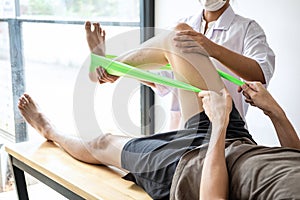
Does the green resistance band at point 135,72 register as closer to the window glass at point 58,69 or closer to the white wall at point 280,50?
the window glass at point 58,69

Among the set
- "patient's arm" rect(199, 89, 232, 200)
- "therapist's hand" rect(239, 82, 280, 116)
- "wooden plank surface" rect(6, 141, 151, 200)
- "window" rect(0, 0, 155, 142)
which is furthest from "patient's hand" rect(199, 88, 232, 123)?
"window" rect(0, 0, 155, 142)

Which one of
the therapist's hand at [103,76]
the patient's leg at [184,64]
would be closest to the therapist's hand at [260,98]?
the patient's leg at [184,64]

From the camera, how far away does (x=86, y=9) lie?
8.38ft

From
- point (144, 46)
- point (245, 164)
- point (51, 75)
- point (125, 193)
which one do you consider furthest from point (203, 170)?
point (51, 75)

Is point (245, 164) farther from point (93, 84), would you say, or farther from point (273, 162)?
point (93, 84)

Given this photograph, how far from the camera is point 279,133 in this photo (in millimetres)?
1539

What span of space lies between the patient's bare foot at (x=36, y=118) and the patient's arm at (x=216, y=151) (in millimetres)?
768

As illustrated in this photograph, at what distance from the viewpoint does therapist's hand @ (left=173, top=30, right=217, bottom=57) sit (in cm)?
160

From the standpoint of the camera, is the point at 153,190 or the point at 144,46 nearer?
the point at 153,190

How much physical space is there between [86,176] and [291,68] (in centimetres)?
114

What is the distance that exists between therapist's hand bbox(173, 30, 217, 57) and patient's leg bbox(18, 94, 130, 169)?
1.32 ft

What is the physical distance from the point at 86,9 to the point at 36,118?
84 centimetres

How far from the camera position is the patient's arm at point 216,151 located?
118 cm

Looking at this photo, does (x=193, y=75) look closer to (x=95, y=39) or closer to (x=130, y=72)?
(x=130, y=72)
